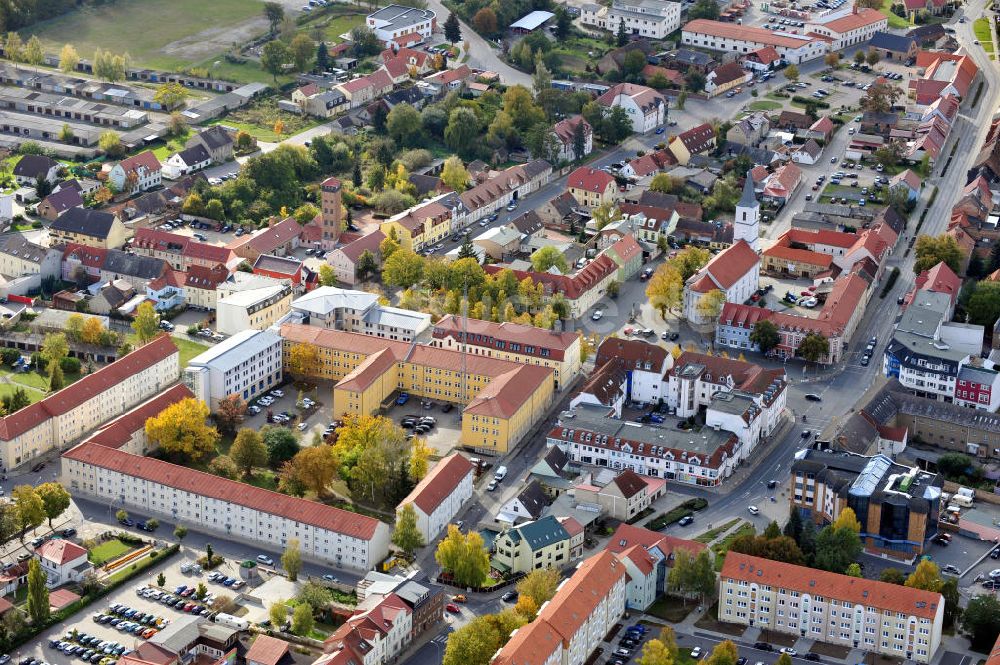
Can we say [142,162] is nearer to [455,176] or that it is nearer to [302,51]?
[455,176]

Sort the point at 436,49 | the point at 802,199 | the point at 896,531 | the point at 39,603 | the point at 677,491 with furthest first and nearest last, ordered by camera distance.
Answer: the point at 436,49 → the point at 802,199 → the point at 677,491 → the point at 896,531 → the point at 39,603

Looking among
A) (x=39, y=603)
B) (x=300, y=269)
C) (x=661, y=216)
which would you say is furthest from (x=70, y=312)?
(x=661, y=216)

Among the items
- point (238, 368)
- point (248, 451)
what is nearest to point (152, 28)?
point (238, 368)

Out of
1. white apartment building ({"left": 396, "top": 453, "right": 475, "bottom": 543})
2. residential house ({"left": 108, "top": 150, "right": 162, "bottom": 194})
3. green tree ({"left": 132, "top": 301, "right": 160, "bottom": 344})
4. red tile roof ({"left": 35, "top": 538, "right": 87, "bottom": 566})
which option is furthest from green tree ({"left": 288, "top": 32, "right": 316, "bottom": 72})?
red tile roof ({"left": 35, "top": 538, "right": 87, "bottom": 566})

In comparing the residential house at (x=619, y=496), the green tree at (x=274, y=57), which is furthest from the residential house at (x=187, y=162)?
the residential house at (x=619, y=496)

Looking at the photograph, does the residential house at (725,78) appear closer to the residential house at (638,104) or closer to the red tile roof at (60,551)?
the residential house at (638,104)

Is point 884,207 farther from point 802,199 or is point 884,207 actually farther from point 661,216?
point 661,216
